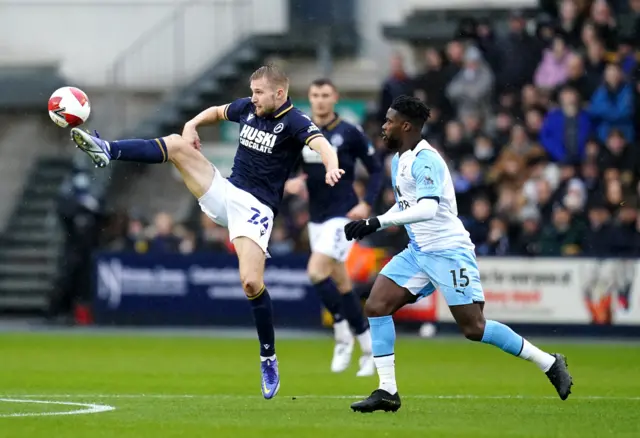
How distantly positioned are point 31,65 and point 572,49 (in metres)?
10.7

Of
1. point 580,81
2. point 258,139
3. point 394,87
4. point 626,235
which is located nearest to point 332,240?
point 258,139

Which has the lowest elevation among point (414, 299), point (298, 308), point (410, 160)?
point (298, 308)

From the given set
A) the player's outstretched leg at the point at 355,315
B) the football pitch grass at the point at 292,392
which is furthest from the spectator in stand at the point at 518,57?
the player's outstretched leg at the point at 355,315

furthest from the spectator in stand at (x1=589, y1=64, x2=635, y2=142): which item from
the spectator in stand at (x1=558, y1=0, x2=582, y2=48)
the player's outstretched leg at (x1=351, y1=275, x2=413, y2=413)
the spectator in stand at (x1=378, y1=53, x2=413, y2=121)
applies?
the player's outstretched leg at (x1=351, y1=275, x2=413, y2=413)

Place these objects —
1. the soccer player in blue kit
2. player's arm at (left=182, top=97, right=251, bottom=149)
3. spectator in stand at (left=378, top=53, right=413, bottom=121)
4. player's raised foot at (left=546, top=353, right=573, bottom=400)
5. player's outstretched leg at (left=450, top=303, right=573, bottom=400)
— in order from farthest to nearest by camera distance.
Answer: spectator in stand at (left=378, top=53, right=413, bottom=121) → player's arm at (left=182, top=97, right=251, bottom=149) → the soccer player in blue kit → player's raised foot at (left=546, top=353, right=573, bottom=400) → player's outstretched leg at (left=450, top=303, right=573, bottom=400)

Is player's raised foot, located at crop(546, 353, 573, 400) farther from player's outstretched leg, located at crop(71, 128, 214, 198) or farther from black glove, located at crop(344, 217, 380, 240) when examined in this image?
player's outstretched leg, located at crop(71, 128, 214, 198)

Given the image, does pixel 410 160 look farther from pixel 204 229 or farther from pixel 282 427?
pixel 204 229

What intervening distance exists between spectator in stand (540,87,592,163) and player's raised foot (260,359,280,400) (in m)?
11.5

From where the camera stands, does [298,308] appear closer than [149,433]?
No

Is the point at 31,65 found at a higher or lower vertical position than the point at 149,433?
higher

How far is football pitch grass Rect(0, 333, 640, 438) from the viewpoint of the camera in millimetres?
9633

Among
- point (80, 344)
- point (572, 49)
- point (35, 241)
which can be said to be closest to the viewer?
point (80, 344)

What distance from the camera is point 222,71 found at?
2766cm

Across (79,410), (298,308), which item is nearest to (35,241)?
(298,308)
